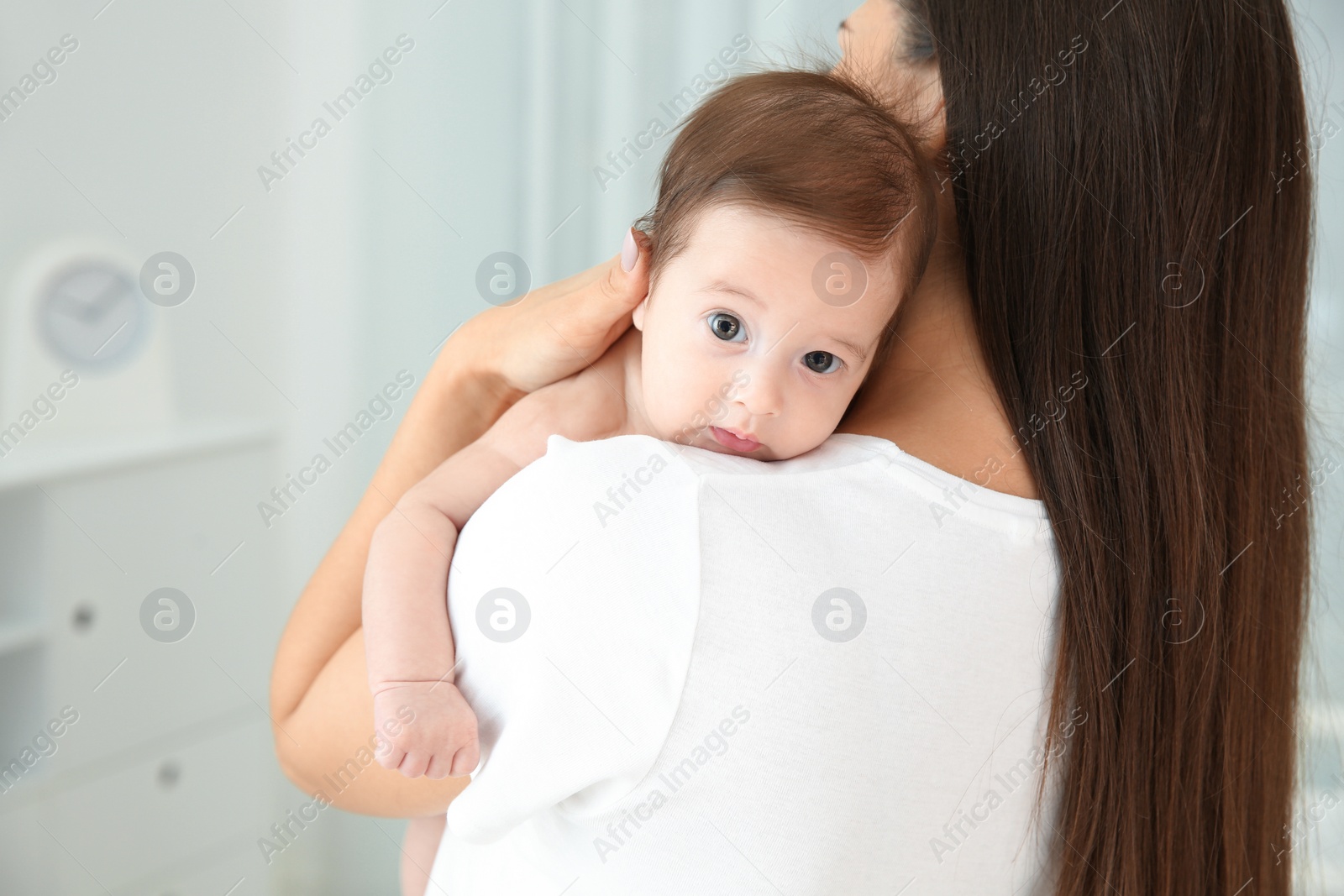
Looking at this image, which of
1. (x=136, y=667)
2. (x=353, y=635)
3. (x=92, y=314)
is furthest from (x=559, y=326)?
(x=136, y=667)

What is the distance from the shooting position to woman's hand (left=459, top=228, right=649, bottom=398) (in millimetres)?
787

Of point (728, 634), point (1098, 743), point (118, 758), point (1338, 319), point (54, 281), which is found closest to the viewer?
point (728, 634)

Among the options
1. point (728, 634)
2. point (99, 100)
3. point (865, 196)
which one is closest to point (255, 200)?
point (99, 100)

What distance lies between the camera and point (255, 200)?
62.5 inches

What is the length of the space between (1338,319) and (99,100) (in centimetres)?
238

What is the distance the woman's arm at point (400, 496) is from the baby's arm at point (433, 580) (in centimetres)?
6

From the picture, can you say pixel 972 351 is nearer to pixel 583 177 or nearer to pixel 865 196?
pixel 865 196

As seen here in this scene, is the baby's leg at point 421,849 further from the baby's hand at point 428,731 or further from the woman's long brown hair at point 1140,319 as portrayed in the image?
the woman's long brown hair at point 1140,319

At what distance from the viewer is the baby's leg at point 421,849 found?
90cm

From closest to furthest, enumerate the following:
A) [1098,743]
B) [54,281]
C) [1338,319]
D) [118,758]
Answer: [1098,743]
[54,281]
[118,758]
[1338,319]

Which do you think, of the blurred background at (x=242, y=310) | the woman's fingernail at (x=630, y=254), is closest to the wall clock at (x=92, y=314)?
the blurred background at (x=242, y=310)

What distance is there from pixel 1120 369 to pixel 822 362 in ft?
0.75

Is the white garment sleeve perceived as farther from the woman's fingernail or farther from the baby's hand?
the woman's fingernail

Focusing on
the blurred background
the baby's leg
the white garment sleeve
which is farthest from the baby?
the blurred background
